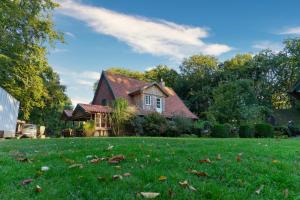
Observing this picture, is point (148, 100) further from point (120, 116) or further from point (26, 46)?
point (26, 46)

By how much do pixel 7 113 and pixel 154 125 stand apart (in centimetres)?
1048

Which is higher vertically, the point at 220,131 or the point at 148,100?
the point at 148,100

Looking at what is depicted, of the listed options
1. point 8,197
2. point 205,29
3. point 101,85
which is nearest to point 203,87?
point 101,85

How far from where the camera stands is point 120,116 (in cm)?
2355

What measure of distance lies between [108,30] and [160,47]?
5.74m

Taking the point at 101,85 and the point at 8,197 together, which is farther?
the point at 101,85

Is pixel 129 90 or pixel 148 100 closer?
pixel 148 100

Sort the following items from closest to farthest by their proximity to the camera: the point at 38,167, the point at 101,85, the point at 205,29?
the point at 38,167 < the point at 205,29 < the point at 101,85

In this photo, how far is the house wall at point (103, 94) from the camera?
2856cm

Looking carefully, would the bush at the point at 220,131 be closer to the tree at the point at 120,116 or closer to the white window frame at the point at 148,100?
the tree at the point at 120,116

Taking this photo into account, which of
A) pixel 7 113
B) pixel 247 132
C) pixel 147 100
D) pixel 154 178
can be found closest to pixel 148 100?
pixel 147 100

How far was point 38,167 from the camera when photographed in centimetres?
429

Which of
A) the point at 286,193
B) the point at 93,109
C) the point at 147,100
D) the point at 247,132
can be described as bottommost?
the point at 286,193

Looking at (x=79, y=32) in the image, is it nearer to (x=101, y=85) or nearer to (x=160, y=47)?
(x=160, y=47)
